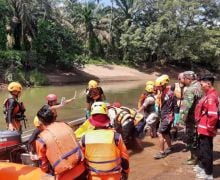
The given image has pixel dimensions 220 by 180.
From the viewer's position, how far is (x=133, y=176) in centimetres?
705

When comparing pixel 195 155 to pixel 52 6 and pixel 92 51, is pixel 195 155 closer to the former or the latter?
pixel 52 6

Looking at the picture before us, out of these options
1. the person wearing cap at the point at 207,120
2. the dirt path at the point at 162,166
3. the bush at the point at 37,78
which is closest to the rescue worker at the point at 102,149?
the person wearing cap at the point at 207,120

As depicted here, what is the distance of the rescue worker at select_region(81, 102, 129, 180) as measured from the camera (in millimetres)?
4246

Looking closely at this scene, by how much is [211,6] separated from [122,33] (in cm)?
978

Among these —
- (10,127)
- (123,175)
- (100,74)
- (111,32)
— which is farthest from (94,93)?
(111,32)

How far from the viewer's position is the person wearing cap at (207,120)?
6137 millimetres

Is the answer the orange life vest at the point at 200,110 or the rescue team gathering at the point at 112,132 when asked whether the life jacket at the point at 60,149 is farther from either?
the orange life vest at the point at 200,110

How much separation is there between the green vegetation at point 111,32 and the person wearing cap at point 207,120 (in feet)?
85.2

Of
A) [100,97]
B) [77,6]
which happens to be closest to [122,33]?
[77,6]

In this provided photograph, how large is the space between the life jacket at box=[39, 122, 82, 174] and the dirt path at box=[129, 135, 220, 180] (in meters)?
2.91

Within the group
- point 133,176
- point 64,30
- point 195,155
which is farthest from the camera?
point 64,30

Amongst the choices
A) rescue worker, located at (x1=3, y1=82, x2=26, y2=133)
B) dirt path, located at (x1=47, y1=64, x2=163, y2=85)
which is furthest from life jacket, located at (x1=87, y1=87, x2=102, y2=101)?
dirt path, located at (x1=47, y1=64, x2=163, y2=85)

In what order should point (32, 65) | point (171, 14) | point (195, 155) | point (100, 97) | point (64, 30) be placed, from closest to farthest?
1. point (195, 155)
2. point (100, 97)
3. point (32, 65)
4. point (64, 30)
5. point (171, 14)

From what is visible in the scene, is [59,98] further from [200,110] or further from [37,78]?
[200,110]
